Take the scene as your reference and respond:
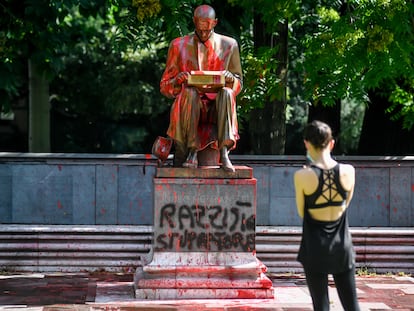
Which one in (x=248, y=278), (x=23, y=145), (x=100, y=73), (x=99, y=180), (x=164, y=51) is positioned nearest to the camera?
(x=248, y=278)

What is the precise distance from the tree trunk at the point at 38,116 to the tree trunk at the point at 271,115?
6607mm

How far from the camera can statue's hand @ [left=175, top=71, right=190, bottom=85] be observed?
9227 millimetres

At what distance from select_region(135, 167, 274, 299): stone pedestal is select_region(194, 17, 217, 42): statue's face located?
148 centimetres

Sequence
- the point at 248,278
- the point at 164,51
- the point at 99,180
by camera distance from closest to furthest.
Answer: the point at 248,278 < the point at 99,180 < the point at 164,51

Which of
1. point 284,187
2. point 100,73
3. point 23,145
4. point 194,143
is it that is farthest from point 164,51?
point 23,145

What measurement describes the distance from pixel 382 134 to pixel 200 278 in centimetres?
916

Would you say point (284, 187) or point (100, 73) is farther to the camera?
point (100, 73)

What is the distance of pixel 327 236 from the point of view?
244 inches

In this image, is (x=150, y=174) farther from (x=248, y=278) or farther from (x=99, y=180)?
(x=248, y=278)

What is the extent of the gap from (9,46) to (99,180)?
4294mm

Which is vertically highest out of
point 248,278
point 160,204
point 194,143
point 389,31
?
point 389,31

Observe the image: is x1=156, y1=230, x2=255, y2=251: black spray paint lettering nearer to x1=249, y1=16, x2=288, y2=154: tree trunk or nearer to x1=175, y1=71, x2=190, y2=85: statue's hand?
x1=175, y1=71, x2=190, y2=85: statue's hand

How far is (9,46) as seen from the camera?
615 inches

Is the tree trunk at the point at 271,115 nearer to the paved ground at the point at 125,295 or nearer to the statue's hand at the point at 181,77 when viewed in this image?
the paved ground at the point at 125,295
